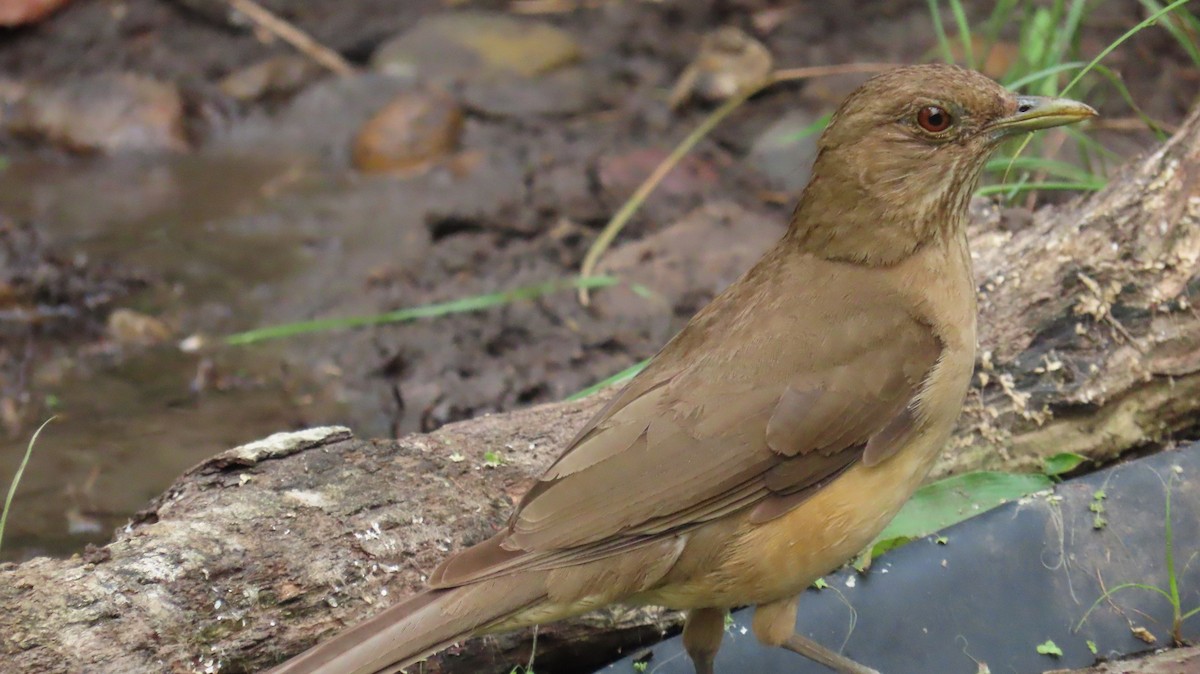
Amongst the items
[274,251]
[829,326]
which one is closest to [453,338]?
[274,251]

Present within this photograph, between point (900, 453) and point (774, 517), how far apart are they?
1.14 feet

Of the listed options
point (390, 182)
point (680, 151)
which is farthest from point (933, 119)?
point (390, 182)

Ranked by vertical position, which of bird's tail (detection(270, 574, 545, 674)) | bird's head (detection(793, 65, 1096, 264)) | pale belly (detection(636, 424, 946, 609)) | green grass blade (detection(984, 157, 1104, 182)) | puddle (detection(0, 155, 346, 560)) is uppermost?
bird's head (detection(793, 65, 1096, 264))

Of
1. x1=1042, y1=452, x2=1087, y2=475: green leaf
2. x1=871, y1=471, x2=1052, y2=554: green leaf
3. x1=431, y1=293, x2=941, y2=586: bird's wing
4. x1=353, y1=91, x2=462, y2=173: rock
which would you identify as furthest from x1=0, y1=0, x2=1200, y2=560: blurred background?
x1=431, y1=293, x2=941, y2=586: bird's wing

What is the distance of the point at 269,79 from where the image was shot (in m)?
8.23

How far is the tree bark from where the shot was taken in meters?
3.37

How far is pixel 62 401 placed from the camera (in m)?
5.82

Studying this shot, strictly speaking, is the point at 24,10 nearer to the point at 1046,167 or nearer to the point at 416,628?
the point at 1046,167

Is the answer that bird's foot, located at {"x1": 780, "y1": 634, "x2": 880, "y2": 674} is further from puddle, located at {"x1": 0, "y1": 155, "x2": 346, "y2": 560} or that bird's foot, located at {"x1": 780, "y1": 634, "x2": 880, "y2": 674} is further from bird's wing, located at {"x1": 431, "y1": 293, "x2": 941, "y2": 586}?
puddle, located at {"x1": 0, "y1": 155, "x2": 346, "y2": 560}

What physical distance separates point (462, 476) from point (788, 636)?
971mm

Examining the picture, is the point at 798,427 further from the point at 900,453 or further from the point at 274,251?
the point at 274,251

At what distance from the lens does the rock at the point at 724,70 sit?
311 inches

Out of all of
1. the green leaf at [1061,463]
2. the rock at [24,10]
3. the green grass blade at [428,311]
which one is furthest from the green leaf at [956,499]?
the rock at [24,10]

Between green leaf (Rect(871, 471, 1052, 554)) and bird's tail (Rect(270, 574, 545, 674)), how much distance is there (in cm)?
120
